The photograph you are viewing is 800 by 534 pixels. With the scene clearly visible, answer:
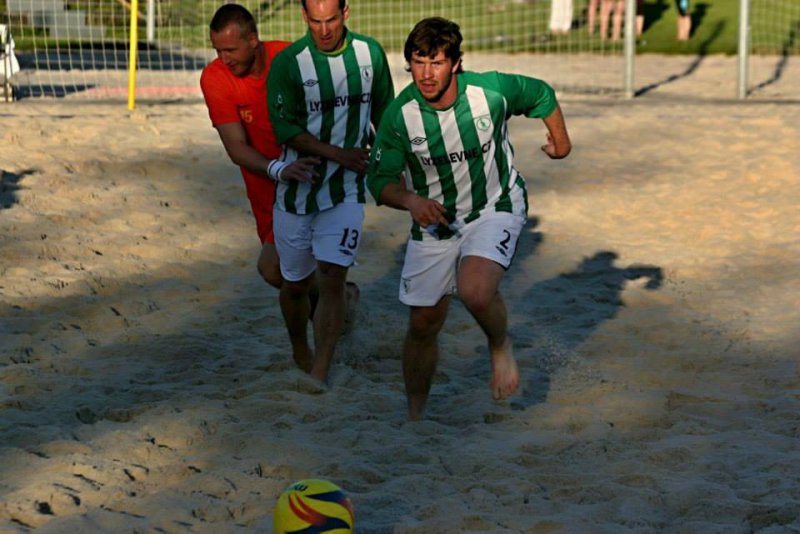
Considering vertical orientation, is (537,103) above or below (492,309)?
above

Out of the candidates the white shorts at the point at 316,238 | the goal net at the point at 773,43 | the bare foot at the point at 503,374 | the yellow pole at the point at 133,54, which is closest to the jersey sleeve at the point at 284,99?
the white shorts at the point at 316,238

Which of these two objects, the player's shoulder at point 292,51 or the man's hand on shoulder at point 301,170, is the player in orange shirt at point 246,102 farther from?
the player's shoulder at point 292,51

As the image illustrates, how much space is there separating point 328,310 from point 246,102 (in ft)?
3.60

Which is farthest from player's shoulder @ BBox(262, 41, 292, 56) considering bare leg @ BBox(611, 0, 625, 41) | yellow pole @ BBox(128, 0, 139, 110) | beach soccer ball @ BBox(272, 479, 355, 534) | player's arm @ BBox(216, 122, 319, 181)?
bare leg @ BBox(611, 0, 625, 41)

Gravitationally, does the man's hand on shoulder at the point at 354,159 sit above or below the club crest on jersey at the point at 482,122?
below

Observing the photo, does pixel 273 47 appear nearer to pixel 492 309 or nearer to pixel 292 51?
pixel 292 51

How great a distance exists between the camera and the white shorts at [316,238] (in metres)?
6.42

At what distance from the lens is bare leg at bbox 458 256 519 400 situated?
18.6 ft

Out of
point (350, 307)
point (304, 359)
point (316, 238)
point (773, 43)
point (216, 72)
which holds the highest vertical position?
point (216, 72)

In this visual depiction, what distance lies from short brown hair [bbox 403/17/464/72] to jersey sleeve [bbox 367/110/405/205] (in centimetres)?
36

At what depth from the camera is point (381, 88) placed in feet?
21.1

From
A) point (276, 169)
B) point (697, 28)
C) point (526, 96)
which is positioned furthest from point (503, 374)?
point (697, 28)

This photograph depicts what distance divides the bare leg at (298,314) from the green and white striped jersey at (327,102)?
0.45 metres

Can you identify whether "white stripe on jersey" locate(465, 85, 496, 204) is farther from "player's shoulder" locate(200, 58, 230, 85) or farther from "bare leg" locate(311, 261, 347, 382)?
"player's shoulder" locate(200, 58, 230, 85)
